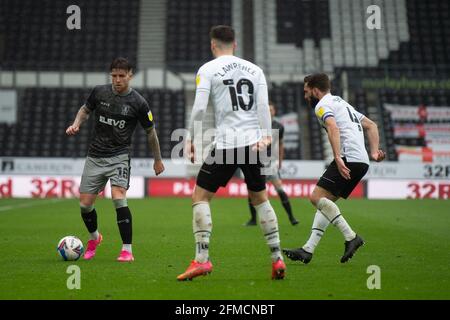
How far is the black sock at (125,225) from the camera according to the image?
384 inches

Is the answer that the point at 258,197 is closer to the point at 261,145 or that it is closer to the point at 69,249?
the point at 261,145

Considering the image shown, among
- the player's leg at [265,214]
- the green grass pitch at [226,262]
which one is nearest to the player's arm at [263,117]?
the player's leg at [265,214]

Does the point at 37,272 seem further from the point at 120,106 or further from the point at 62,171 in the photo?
the point at 62,171

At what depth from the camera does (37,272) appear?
863cm

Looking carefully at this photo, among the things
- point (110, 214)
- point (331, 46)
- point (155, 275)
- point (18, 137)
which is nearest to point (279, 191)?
point (110, 214)

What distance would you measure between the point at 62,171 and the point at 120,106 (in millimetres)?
19952

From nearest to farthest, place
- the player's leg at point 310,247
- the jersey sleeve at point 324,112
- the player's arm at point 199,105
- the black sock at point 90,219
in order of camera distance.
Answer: the player's arm at point 199,105 → the jersey sleeve at point 324,112 → the player's leg at point 310,247 → the black sock at point 90,219

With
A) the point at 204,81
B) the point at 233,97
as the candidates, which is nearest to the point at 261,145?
the point at 233,97

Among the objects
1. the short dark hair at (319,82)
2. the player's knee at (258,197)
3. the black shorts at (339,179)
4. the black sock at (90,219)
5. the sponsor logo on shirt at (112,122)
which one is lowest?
the black sock at (90,219)

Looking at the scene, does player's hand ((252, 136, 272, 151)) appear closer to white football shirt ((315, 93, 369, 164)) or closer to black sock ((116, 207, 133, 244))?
white football shirt ((315, 93, 369, 164))

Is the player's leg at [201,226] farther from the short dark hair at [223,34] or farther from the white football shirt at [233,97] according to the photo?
the short dark hair at [223,34]

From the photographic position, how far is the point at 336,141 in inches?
362

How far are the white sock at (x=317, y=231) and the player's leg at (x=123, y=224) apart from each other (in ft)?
6.43

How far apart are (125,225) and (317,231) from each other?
7.06ft
